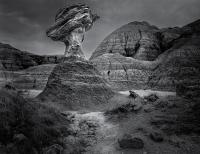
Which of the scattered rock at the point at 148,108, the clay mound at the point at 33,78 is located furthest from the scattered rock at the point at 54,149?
the clay mound at the point at 33,78

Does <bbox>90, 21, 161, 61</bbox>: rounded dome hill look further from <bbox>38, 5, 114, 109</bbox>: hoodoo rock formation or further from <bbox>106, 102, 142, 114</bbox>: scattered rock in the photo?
<bbox>106, 102, 142, 114</bbox>: scattered rock

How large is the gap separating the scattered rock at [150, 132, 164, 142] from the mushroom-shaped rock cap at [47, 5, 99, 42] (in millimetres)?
11268

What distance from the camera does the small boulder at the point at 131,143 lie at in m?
7.20

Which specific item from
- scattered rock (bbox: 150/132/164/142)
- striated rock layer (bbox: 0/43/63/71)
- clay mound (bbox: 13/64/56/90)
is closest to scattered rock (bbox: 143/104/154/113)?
scattered rock (bbox: 150/132/164/142)

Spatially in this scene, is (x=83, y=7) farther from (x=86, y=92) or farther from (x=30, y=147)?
(x=30, y=147)

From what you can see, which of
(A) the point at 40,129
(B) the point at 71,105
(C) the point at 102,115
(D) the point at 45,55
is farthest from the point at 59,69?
(D) the point at 45,55

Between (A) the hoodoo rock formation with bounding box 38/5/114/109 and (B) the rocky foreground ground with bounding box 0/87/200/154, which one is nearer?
(B) the rocky foreground ground with bounding box 0/87/200/154

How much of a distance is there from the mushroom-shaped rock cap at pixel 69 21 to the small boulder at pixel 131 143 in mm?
11202

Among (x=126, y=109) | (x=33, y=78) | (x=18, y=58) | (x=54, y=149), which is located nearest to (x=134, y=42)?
(x=33, y=78)

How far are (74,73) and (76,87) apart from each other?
1277 millimetres

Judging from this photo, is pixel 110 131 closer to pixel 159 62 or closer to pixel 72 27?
pixel 72 27

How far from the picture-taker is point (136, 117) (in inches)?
388

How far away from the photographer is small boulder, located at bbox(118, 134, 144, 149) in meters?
7.20

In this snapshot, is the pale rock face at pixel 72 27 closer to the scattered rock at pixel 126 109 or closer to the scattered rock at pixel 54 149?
the scattered rock at pixel 126 109
